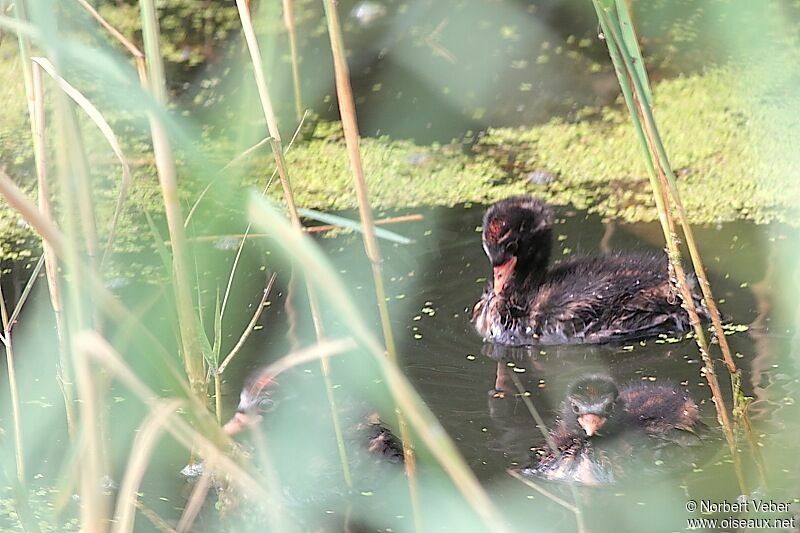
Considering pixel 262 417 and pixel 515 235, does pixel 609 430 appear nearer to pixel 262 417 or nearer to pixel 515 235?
pixel 262 417

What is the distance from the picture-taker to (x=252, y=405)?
261 centimetres

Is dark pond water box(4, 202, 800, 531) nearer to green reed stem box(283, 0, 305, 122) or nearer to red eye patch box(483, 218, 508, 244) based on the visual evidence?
red eye patch box(483, 218, 508, 244)

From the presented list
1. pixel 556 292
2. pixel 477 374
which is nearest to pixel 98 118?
pixel 477 374

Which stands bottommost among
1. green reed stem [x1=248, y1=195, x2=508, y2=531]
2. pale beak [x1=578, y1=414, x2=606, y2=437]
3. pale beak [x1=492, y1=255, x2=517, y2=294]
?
green reed stem [x1=248, y1=195, x2=508, y2=531]

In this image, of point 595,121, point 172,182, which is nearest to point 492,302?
point 595,121

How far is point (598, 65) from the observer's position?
14.3 feet

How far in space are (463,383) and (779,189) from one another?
1231mm

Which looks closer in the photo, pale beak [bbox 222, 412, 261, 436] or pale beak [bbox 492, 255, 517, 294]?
pale beak [bbox 222, 412, 261, 436]

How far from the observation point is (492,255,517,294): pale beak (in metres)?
3.21

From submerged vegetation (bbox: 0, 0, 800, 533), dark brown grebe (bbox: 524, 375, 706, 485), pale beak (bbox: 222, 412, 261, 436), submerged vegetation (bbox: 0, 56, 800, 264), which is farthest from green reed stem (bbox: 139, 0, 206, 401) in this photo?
submerged vegetation (bbox: 0, 56, 800, 264)

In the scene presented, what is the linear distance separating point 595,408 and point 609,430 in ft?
0.17

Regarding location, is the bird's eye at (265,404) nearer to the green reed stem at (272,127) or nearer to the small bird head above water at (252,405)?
the small bird head above water at (252,405)

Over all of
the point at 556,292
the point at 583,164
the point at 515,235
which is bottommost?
the point at 556,292

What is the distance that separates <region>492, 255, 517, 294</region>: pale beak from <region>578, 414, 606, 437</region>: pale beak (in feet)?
2.68
